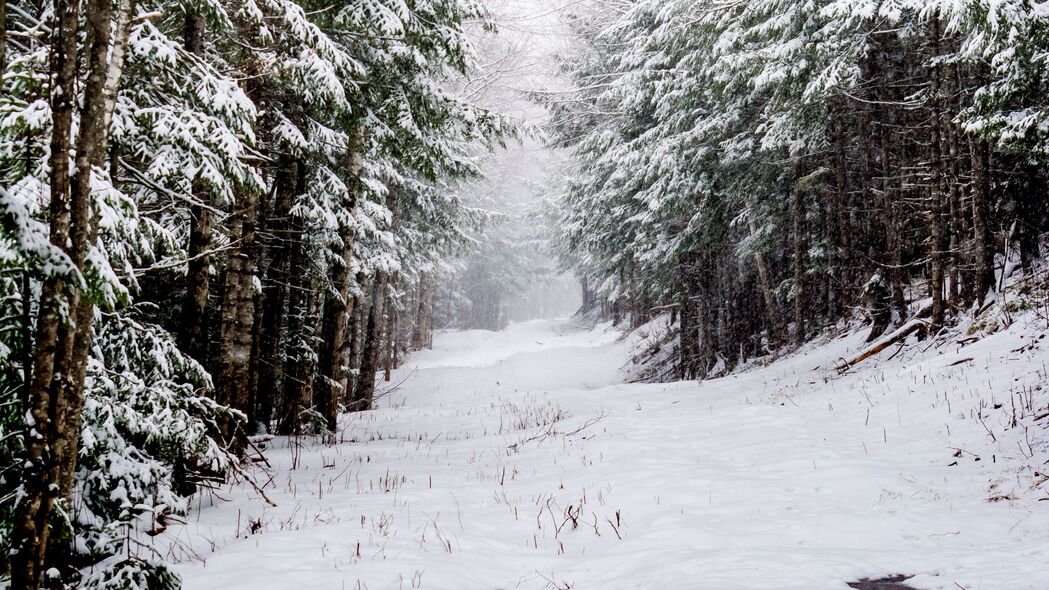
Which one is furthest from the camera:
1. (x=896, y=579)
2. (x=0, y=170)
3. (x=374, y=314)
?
(x=374, y=314)

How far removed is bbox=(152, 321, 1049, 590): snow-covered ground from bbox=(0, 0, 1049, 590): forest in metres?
0.16

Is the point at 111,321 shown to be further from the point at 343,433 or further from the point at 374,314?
the point at 374,314

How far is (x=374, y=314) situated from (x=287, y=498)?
37.8 ft

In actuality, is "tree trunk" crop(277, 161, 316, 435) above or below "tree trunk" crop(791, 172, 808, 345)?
below

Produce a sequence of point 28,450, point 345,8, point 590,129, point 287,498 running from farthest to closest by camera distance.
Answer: point 590,129 → point 345,8 → point 287,498 → point 28,450

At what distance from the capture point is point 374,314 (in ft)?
57.2

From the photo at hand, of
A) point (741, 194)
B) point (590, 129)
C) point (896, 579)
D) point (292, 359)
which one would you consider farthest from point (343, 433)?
point (590, 129)

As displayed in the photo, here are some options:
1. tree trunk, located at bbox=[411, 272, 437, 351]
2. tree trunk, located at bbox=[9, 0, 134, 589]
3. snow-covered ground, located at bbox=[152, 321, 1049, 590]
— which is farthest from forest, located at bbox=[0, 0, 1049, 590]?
tree trunk, located at bbox=[411, 272, 437, 351]

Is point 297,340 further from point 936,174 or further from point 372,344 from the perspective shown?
point 936,174

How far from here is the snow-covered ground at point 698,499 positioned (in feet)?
12.5

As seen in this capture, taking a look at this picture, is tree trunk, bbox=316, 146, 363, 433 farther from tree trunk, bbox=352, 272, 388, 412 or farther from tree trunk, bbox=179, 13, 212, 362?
tree trunk, bbox=352, 272, 388, 412

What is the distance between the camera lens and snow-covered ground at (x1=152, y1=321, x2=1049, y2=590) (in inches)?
150

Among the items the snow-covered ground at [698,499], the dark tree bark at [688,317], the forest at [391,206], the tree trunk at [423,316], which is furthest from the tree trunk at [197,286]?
the tree trunk at [423,316]

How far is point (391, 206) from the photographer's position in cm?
1591
